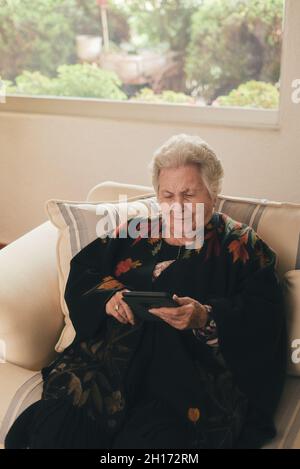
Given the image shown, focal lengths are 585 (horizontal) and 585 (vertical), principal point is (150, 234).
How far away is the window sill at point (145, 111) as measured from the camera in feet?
8.69

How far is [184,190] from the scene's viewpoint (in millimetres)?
1629

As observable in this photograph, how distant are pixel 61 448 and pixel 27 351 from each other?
1.11 ft

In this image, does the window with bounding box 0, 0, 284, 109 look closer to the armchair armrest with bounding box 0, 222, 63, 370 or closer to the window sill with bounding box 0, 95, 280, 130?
the window sill with bounding box 0, 95, 280, 130

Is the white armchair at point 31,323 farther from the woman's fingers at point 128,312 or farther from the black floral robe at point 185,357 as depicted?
the woman's fingers at point 128,312

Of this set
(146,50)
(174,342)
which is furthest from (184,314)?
(146,50)

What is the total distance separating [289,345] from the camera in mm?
1611

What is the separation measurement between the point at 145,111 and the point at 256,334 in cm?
163

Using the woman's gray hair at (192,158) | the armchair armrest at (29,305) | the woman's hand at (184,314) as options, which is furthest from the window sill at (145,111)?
the woman's hand at (184,314)

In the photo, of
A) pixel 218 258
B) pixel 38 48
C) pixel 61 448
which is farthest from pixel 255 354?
pixel 38 48

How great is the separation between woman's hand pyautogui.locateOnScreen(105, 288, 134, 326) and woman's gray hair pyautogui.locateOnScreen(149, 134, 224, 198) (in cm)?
39

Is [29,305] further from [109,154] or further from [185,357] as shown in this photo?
[109,154]

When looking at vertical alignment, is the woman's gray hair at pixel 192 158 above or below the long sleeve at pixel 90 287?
above

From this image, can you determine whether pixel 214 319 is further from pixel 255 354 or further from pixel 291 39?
pixel 291 39

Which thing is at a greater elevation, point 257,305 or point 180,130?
point 180,130
